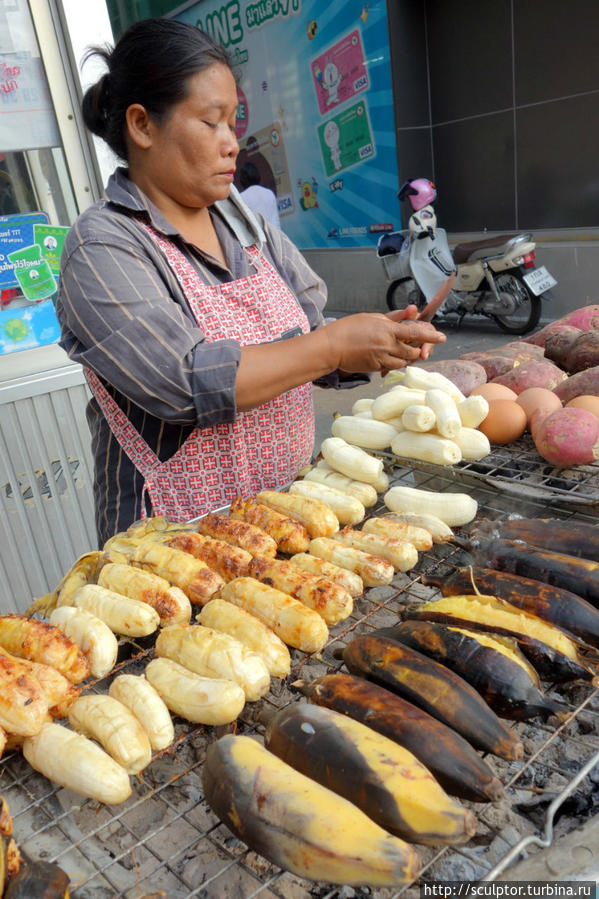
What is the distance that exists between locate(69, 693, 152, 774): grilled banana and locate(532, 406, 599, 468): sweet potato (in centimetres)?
168

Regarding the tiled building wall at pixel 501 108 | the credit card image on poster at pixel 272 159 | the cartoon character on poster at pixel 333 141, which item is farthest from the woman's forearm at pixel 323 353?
the credit card image on poster at pixel 272 159

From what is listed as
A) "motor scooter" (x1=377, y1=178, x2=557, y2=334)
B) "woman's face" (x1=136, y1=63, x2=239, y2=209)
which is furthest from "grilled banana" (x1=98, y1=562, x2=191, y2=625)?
"motor scooter" (x1=377, y1=178, x2=557, y2=334)

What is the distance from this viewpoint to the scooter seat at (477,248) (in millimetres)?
9273

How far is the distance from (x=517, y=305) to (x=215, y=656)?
872cm

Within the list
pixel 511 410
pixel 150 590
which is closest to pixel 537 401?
pixel 511 410

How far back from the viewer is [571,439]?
2340mm

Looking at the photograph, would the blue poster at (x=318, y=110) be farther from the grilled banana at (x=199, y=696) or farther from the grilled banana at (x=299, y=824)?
the grilled banana at (x=299, y=824)

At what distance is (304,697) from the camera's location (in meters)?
1.52

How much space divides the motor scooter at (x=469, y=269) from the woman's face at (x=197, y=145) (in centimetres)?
751

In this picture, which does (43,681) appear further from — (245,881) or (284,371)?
(284,371)

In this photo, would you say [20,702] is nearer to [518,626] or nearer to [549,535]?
[518,626]

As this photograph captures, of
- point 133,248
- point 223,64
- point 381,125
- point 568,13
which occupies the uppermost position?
point 568,13

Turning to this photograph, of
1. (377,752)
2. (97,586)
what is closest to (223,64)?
(97,586)

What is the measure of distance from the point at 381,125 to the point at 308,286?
9.19 metres
